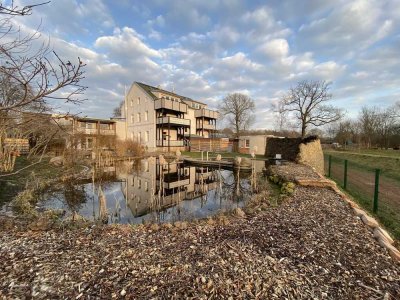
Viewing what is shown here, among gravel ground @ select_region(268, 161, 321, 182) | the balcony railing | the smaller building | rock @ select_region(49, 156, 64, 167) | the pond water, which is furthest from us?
the balcony railing

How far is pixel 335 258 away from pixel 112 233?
140 inches

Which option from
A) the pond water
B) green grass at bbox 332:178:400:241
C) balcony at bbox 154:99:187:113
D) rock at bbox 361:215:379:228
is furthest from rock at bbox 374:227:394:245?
balcony at bbox 154:99:187:113

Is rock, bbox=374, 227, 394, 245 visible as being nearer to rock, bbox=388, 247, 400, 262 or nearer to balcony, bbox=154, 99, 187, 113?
rock, bbox=388, 247, 400, 262

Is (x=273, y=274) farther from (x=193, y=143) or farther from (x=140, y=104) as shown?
(x=140, y=104)

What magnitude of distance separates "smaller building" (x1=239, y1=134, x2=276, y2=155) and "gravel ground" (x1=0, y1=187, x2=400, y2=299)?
2247cm

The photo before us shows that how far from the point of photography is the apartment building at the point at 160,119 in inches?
1133

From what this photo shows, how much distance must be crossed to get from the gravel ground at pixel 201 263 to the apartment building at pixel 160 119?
23.5 metres

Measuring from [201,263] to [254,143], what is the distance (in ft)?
84.8

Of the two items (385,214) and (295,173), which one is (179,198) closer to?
(295,173)

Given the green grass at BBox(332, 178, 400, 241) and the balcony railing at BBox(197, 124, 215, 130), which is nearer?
the green grass at BBox(332, 178, 400, 241)

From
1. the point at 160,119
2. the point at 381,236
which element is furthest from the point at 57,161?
the point at 381,236

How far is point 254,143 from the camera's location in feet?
91.2

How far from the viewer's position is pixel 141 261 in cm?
301

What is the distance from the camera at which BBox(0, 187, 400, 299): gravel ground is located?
246 cm
